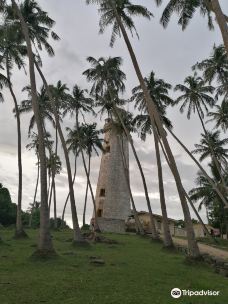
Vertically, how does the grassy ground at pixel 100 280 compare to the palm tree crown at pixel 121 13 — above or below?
below

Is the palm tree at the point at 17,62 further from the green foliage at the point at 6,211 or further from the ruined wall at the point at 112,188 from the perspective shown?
the green foliage at the point at 6,211

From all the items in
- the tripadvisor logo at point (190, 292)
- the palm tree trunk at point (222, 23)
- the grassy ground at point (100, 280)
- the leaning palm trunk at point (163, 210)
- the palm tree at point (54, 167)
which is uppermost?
the palm tree at point (54, 167)

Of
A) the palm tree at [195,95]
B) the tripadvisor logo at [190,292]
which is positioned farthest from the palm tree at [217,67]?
the tripadvisor logo at [190,292]

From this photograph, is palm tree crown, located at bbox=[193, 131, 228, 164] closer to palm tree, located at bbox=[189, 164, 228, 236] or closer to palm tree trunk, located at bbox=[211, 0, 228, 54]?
palm tree, located at bbox=[189, 164, 228, 236]

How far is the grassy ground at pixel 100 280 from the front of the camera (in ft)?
44.0

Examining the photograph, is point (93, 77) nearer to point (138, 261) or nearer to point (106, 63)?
point (106, 63)

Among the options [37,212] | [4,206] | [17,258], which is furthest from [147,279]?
[37,212]

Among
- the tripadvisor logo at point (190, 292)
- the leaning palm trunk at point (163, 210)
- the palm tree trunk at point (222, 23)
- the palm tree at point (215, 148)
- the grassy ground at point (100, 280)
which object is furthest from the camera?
the palm tree at point (215, 148)

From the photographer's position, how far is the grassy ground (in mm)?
13414

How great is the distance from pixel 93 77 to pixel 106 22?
14.3 m

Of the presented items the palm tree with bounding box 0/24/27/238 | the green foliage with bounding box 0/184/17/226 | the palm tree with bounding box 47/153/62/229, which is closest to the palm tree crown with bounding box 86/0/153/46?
the palm tree with bounding box 0/24/27/238

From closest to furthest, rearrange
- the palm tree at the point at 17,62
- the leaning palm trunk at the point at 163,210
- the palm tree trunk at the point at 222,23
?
the palm tree trunk at the point at 222,23 < the leaning palm trunk at the point at 163,210 < the palm tree at the point at 17,62

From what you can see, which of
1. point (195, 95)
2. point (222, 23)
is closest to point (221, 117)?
point (195, 95)

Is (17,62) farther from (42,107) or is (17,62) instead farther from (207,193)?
(207,193)
